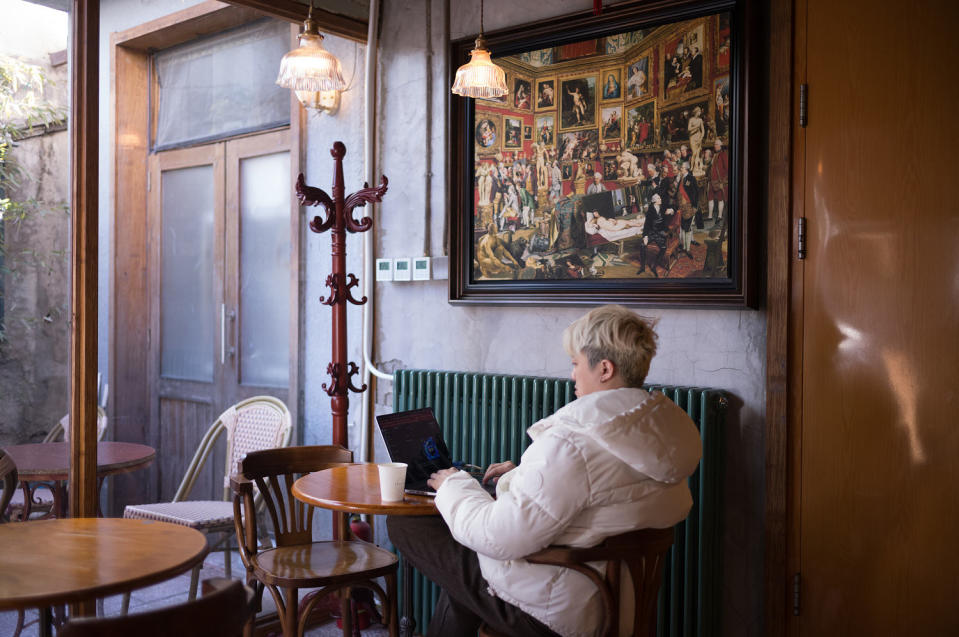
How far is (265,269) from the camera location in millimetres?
4848

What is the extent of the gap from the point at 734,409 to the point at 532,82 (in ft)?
5.32

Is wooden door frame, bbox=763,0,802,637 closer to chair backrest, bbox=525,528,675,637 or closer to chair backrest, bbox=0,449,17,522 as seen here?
chair backrest, bbox=525,528,675,637

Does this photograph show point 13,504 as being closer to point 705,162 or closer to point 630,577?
point 630,577

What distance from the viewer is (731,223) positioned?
2986 mm

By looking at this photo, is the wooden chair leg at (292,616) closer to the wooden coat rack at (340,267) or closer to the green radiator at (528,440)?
the green radiator at (528,440)

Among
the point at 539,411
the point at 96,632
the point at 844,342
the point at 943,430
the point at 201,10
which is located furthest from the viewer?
the point at 201,10

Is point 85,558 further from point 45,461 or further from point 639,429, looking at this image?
point 639,429

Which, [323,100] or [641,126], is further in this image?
[323,100]

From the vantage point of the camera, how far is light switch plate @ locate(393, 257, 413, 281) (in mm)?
4008

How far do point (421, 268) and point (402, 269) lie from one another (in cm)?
13

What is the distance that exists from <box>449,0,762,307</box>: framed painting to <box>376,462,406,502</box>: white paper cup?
1203mm

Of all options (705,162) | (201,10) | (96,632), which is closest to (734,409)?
(705,162)

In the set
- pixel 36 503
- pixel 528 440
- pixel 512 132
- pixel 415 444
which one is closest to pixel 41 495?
pixel 36 503

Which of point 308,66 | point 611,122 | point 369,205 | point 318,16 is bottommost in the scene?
point 369,205
